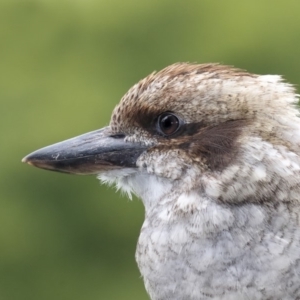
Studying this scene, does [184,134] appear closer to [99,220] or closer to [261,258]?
[261,258]

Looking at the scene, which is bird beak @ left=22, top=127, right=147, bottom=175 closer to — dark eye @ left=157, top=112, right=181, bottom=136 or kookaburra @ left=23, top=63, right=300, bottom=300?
kookaburra @ left=23, top=63, right=300, bottom=300

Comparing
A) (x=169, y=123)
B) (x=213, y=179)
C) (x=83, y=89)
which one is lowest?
(x=83, y=89)

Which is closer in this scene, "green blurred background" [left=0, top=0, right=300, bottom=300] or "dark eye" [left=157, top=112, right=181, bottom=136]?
"dark eye" [left=157, top=112, right=181, bottom=136]

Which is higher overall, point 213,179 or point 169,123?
point 169,123

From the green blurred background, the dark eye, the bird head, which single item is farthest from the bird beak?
the green blurred background

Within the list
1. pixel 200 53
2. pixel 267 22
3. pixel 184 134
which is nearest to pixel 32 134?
pixel 200 53

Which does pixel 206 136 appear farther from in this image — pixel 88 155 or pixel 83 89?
pixel 83 89

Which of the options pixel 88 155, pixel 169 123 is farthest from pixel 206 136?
pixel 88 155
